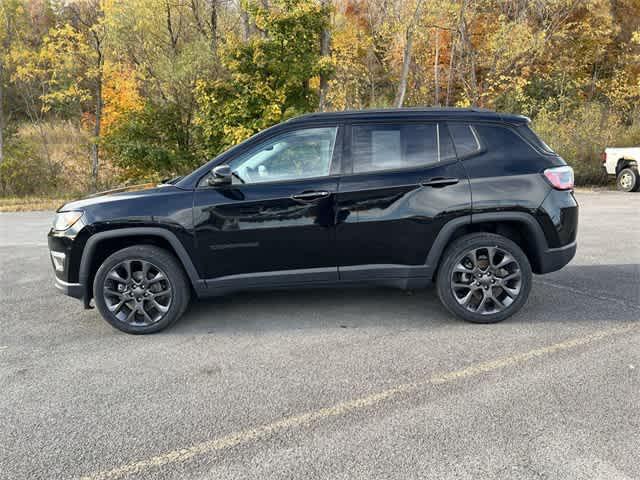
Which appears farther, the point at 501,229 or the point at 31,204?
the point at 31,204

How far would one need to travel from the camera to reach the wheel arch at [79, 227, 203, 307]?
399 cm

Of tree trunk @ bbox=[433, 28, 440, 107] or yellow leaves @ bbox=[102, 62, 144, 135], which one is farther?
tree trunk @ bbox=[433, 28, 440, 107]

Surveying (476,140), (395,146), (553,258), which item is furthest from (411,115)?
(553,258)

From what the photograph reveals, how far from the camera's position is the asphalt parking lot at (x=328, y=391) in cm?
240

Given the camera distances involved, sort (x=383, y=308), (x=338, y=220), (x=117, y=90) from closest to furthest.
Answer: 1. (x=338, y=220)
2. (x=383, y=308)
3. (x=117, y=90)

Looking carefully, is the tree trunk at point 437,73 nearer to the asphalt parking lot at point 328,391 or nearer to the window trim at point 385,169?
the asphalt parking lot at point 328,391

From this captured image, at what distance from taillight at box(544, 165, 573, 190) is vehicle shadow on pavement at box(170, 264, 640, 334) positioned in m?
1.18

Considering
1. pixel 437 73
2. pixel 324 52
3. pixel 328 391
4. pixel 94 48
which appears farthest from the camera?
pixel 437 73

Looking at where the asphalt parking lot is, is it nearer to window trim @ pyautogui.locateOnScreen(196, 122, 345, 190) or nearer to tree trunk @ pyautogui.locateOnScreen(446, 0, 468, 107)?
window trim @ pyautogui.locateOnScreen(196, 122, 345, 190)

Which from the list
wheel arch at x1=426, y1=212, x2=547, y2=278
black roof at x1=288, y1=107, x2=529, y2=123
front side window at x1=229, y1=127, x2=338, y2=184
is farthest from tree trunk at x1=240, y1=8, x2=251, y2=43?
wheel arch at x1=426, y1=212, x2=547, y2=278

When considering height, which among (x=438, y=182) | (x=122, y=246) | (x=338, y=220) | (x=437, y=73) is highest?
(x=437, y=73)

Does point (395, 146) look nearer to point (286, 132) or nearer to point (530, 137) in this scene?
point (286, 132)

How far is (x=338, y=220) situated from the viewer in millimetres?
4031

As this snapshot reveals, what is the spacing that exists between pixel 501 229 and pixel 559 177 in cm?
66
